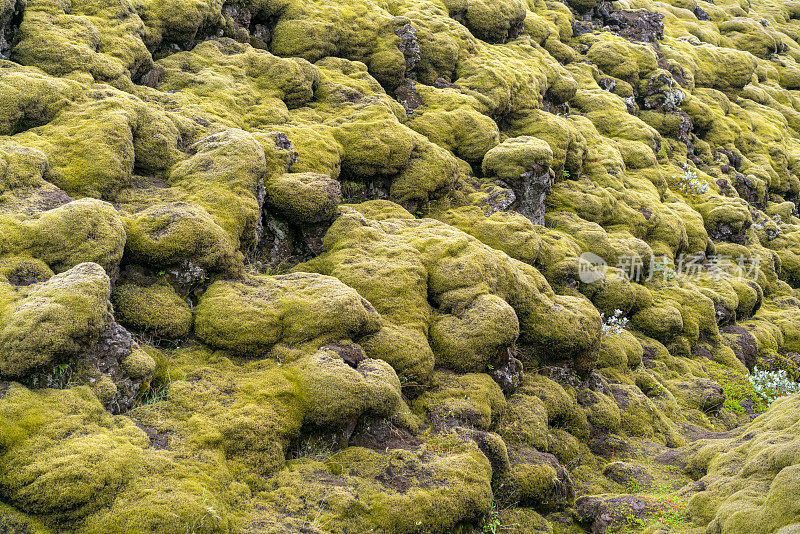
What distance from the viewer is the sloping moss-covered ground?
23.2ft

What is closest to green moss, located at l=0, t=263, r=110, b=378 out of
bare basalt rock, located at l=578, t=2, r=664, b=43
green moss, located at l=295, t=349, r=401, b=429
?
green moss, located at l=295, t=349, r=401, b=429

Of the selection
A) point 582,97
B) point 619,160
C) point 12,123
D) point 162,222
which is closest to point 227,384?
point 162,222

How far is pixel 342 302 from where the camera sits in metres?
9.68

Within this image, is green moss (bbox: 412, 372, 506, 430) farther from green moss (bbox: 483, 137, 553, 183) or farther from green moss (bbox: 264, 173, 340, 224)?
green moss (bbox: 483, 137, 553, 183)

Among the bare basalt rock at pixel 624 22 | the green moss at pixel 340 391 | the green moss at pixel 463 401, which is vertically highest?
the bare basalt rock at pixel 624 22

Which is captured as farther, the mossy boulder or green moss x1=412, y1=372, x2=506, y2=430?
green moss x1=412, y1=372, x2=506, y2=430

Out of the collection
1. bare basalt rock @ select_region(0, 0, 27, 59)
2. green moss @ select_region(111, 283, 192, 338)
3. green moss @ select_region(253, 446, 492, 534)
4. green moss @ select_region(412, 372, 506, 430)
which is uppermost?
bare basalt rock @ select_region(0, 0, 27, 59)

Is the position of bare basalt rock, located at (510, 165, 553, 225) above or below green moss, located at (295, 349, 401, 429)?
below

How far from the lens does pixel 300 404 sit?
27.8 ft

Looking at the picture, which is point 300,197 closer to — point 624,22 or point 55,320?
point 55,320

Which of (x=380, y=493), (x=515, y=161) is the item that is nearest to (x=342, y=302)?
(x=380, y=493)

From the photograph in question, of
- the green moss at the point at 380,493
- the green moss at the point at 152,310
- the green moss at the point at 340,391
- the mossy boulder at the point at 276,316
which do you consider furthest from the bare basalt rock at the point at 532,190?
the green moss at the point at 152,310

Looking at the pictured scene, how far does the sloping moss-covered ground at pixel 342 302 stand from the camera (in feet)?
23.2

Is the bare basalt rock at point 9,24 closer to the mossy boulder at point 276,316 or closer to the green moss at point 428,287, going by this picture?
the mossy boulder at point 276,316
